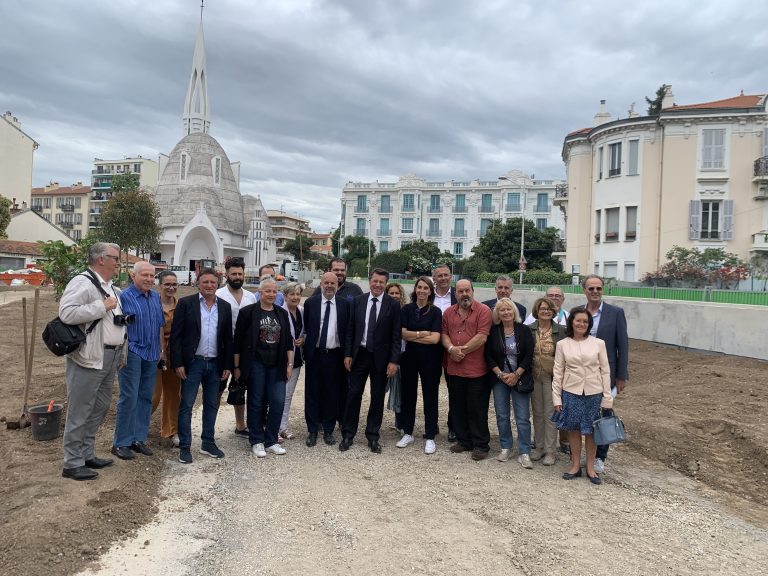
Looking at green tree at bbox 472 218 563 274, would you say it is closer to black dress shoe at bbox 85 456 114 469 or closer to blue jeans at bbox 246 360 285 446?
blue jeans at bbox 246 360 285 446

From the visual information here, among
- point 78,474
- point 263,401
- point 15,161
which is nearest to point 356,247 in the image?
point 15,161

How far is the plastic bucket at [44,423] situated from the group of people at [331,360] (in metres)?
0.87

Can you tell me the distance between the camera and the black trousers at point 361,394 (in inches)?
232

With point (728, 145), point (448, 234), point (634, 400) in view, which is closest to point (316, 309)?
point (634, 400)

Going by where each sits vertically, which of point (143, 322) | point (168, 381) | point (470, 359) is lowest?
point (168, 381)

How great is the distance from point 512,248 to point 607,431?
4098cm

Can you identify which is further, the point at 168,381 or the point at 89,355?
the point at 168,381

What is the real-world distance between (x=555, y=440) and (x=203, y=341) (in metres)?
3.73

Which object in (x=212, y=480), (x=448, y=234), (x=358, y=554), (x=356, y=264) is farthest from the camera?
(x=448, y=234)

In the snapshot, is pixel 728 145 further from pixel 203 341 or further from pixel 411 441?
pixel 203 341

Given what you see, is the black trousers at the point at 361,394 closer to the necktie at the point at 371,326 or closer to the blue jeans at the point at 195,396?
the necktie at the point at 371,326

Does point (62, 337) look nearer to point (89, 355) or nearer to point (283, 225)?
point (89, 355)

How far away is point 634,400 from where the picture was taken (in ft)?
26.9

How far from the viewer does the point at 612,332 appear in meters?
5.41
